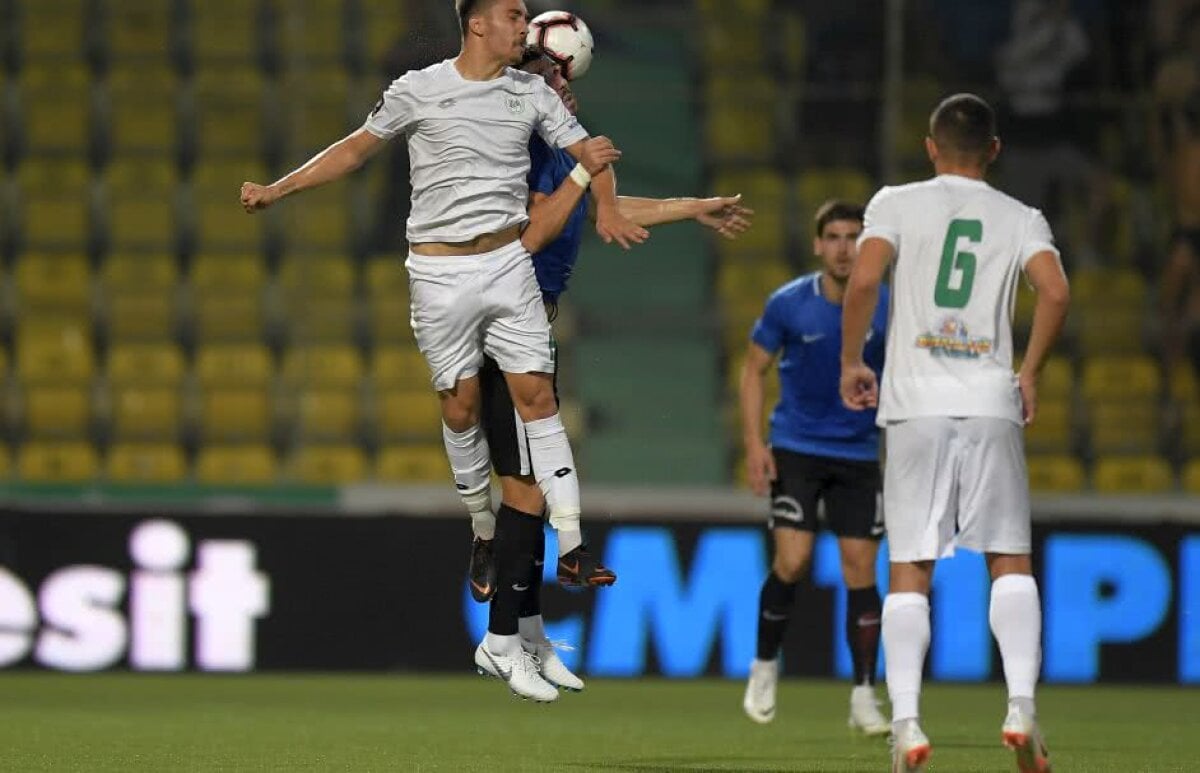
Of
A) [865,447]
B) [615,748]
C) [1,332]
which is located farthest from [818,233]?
[1,332]

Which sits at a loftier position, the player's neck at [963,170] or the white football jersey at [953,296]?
the player's neck at [963,170]

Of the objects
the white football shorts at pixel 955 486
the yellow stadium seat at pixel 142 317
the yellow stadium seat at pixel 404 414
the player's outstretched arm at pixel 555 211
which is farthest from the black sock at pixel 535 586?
the yellow stadium seat at pixel 142 317

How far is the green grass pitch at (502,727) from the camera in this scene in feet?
24.1

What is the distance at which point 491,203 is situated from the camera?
7.00 metres

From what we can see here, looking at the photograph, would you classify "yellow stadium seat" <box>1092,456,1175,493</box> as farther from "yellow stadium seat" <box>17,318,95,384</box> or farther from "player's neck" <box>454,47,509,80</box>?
"player's neck" <box>454,47,509,80</box>

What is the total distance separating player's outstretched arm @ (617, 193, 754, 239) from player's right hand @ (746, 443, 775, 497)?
2.09 meters

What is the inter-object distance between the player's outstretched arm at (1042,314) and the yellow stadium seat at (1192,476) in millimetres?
6022

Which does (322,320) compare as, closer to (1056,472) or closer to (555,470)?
(1056,472)

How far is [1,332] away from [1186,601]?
21.5ft

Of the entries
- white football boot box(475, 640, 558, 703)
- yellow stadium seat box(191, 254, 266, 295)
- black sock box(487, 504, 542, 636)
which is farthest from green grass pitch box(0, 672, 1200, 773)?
yellow stadium seat box(191, 254, 266, 295)

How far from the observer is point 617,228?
22.7 feet

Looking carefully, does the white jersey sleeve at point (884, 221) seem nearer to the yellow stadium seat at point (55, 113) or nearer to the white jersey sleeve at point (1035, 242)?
the white jersey sleeve at point (1035, 242)

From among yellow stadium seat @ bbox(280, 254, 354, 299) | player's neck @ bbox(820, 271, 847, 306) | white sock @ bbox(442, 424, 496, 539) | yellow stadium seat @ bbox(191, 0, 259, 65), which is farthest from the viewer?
yellow stadium seat @ bbox(191, 0, 259, 65)

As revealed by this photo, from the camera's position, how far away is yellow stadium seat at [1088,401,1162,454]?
40.2ft
